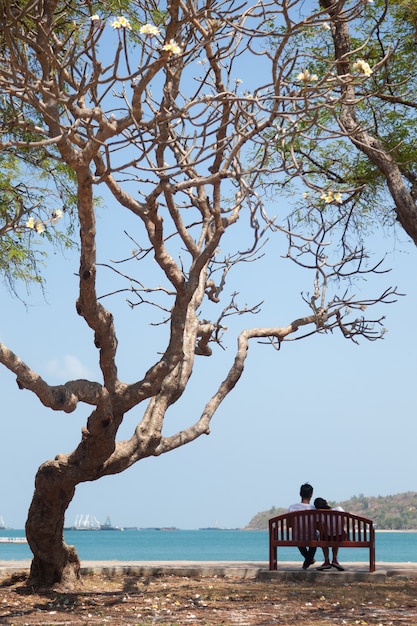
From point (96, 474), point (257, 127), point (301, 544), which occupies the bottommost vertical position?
point (301, 544)

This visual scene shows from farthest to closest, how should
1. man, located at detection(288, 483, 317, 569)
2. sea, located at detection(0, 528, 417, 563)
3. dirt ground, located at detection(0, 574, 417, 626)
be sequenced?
1. sea, located at detection(0, 528, 417, 563)
2. man, located at detection(288, 483, 317, 569)
3. dirt ground, located at detection(0, 574, 417, 626)

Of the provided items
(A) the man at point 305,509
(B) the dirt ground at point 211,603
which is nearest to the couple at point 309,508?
(A) the man at point 305,509

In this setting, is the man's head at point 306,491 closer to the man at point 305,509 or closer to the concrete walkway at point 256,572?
the man at point 305,509

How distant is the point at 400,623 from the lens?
7.88m

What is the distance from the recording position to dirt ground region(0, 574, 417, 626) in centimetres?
816

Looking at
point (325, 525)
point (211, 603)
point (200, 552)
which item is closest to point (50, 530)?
point (211, 603)

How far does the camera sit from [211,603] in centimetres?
928

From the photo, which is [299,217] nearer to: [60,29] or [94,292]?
[60,29]

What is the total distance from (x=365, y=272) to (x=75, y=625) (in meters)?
7.11

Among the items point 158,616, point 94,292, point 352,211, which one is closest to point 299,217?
point 352,211

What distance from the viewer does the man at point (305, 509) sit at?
11.3m

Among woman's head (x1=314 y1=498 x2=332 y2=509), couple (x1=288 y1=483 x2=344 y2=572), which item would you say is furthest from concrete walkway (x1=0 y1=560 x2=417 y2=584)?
woman's head (x1=314 y1=498 x2=332 y2=509)

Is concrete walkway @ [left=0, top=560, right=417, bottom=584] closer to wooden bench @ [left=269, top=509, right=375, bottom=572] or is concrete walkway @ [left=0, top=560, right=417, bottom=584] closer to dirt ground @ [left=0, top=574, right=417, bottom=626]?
dirt ground @ [left=0, top=574, right=417, bottom=626]

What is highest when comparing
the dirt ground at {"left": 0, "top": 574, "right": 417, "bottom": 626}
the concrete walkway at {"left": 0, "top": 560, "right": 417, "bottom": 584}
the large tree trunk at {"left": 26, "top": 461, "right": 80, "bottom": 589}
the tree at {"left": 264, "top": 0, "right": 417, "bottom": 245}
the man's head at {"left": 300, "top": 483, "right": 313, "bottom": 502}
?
the tree at {"left": 264, "top": 0, "right": 417, "bottom": 245}
